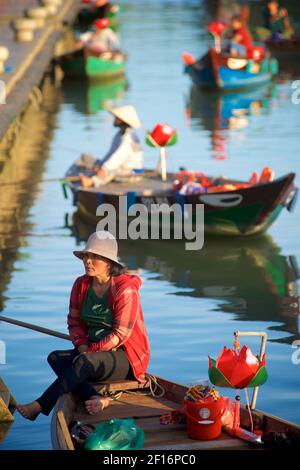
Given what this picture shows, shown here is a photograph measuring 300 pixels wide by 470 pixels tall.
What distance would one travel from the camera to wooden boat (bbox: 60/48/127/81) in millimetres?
33219

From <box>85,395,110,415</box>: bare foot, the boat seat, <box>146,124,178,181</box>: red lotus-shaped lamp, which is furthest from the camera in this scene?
<box>146,124,178,181</box>: red lotus-shaped lamp

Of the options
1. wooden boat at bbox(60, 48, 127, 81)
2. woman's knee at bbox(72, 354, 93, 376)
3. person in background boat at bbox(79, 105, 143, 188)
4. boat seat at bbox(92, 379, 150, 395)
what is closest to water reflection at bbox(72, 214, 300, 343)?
person in background boat at bbox(79, 105, 143, 188)

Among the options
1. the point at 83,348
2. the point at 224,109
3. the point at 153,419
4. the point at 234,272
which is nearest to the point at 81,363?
the point at 83,348

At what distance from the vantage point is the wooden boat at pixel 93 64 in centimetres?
3322

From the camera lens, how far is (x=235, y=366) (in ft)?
29.7

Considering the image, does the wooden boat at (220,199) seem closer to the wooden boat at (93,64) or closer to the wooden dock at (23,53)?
the wooden dock at (23,53)

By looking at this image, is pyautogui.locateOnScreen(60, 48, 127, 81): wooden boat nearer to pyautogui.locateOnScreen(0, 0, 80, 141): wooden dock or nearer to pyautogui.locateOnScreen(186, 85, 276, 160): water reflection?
pyautogui.locateOnScreen(0, 0, 80, 141): wooden dock

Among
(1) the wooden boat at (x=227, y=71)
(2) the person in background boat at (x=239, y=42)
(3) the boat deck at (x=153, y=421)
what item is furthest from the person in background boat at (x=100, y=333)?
(2) the person in background boat at (x=239, y=42)

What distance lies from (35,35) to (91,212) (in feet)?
39.9

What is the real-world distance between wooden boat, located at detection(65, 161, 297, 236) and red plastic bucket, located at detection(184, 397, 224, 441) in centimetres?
750

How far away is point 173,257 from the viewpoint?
675 inches

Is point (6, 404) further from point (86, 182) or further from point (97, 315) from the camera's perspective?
point (86, 182)

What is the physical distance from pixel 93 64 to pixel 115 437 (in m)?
25.5
